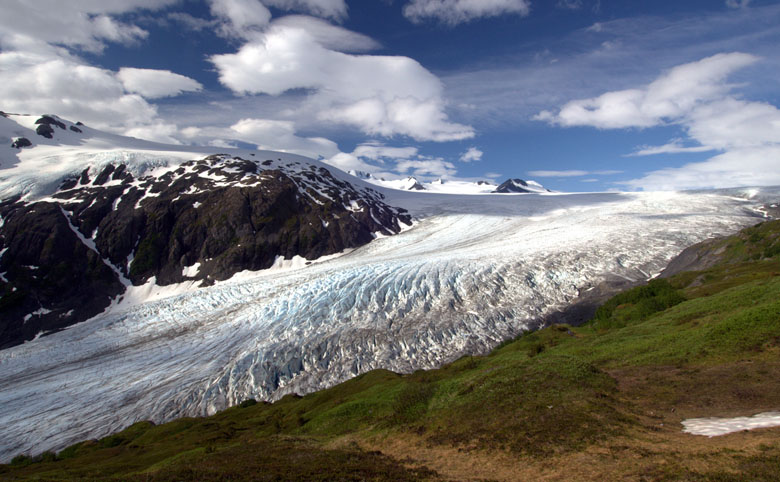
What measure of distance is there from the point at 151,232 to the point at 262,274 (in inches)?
1099

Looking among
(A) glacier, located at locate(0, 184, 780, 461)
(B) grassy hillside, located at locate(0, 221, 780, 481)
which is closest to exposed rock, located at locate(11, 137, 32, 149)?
(A) glacier, located at locate(0, 184, 780, 461)

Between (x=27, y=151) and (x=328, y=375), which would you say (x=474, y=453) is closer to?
(x=328, y=375)

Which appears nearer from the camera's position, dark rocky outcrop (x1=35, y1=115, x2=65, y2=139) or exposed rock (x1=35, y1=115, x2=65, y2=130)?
dark rocky outcrop (x1=35, y1=115, x2=65, y2=139)

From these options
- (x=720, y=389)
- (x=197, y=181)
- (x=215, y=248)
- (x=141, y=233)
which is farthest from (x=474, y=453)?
(x=197, y=181)

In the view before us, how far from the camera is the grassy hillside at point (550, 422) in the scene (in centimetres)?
1059

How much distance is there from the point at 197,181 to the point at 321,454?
9630 centimetres

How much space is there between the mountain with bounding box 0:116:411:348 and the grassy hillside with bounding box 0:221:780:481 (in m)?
56.6

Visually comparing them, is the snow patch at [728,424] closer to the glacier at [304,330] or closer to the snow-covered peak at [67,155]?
the glacier at [304,330]

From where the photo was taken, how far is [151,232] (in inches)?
3199

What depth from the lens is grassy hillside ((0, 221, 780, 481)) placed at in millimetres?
10586

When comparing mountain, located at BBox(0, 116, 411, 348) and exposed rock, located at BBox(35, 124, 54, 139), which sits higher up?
exposed rock, located at BBox(35, 124, 54, 139)

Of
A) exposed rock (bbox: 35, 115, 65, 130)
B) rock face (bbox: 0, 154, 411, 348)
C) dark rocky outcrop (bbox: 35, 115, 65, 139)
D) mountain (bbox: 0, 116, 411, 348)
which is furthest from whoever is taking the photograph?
exposed rock (bbox: 35, 115, 65, 130)

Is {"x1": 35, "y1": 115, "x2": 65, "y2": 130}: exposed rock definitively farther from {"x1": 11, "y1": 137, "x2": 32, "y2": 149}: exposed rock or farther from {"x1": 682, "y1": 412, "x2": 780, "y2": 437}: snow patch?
{"x1": 682, "y1": 412, "x2": 780, "y2": 437}: snow patch

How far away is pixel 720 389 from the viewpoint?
43.1ft
